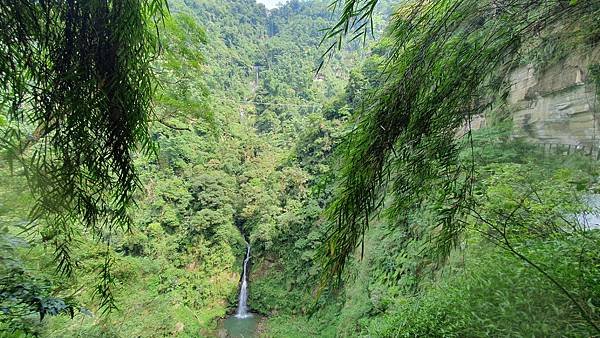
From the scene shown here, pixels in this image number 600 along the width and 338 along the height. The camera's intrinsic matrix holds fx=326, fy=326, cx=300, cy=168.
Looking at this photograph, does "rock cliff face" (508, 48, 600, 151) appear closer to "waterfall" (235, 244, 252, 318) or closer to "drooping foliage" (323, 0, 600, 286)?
"drooping foliage" (323, 0, 600, 286)

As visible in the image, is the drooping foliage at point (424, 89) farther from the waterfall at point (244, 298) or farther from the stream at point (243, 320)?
the waterfall at point (244, 298)

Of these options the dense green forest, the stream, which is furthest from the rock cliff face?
the stream

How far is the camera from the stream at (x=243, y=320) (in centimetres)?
1002

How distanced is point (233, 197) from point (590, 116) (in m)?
12.3

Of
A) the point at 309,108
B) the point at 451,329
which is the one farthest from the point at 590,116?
the point at 309,108

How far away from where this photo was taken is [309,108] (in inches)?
952

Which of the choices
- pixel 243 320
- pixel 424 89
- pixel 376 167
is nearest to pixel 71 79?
pixel 376 167

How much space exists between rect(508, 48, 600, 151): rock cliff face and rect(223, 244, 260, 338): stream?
9.28 meters

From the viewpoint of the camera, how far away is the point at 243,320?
36.0ft

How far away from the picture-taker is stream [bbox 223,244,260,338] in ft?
32.9

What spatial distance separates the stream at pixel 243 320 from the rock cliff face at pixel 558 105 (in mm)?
9278

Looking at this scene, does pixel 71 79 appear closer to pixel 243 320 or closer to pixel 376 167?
pixel 376 167

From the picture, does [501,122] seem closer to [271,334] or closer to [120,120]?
[120,120]

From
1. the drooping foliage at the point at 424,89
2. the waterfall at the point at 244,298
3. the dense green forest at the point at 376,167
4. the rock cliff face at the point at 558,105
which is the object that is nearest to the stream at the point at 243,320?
the waterfall at the point at 244,298
